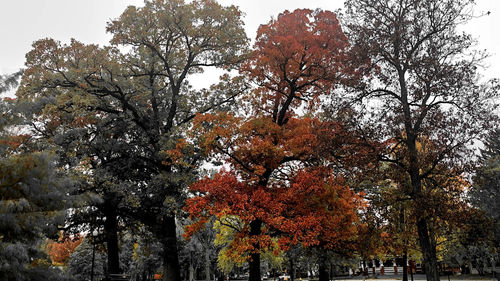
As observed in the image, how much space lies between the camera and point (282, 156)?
1794cm

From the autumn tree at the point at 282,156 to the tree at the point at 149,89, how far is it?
154cm

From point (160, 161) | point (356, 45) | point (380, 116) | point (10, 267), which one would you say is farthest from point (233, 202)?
point (10, 267)

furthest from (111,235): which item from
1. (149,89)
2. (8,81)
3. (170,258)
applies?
(8,81)

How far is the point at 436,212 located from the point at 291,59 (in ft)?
33.0

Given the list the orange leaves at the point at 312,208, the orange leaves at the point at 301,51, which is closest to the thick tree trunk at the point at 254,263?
the orange leaves at the point at 312,208

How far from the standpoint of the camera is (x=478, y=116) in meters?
12.3

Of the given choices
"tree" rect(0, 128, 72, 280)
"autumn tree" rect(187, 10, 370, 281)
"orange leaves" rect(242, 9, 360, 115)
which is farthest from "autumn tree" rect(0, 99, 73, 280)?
"orange leaves" rect(242, 9, 360, 115)

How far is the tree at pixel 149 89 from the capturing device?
57.3 feet

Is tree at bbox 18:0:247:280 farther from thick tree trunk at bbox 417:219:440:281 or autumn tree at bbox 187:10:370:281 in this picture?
thick tree trunk at bbox 417:219:440:281

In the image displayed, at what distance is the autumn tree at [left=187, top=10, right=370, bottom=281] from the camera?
16.9 m

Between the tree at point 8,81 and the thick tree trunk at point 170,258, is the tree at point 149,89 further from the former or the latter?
the tree at point 8,81

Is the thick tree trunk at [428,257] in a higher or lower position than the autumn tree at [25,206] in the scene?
lower

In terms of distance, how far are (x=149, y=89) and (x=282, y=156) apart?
822 centimetres

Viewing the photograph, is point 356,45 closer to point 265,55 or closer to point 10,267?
point 265,55
